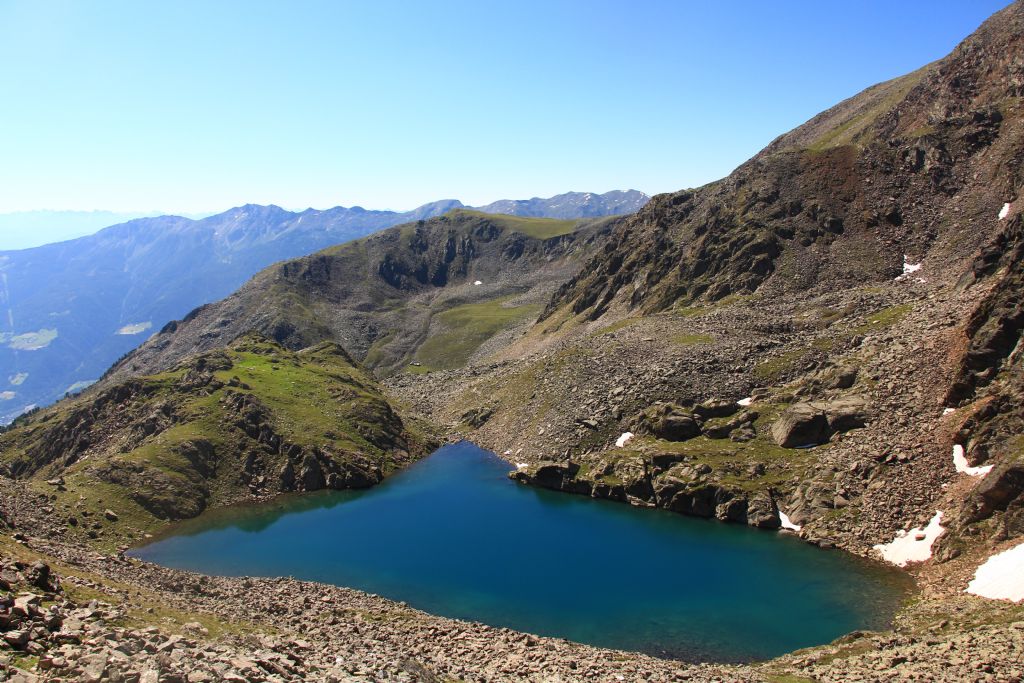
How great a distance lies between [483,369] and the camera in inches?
6265

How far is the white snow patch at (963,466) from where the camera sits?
2349 inches

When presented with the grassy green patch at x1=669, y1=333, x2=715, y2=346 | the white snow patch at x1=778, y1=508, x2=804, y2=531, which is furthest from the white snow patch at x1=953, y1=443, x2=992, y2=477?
the grassy green patch at x1=669, y1=333, x2=715, y2=346

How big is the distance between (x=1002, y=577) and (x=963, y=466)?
55.1ft

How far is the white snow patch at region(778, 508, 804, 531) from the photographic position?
2665 inches

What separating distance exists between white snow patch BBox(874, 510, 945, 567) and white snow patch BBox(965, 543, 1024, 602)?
21.1 ft

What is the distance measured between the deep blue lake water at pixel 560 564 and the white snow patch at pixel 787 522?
1521mm

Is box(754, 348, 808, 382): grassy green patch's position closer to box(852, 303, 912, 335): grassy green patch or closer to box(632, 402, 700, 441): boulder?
box(852, 303, 912, 335): grassy green patch

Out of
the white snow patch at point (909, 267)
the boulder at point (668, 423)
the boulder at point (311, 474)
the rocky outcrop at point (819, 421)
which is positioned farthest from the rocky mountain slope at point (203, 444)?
the white snow patch at point (909, 267)

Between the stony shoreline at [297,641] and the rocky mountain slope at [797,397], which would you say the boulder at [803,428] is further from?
the stony shoreline at [297,641]

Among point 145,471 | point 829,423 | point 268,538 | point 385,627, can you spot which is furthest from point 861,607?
point 145,471

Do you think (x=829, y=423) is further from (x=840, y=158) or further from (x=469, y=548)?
(x=840, y=158)

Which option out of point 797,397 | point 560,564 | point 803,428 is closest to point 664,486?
point 803,428

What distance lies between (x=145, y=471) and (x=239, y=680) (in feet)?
238

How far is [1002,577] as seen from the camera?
156ft
